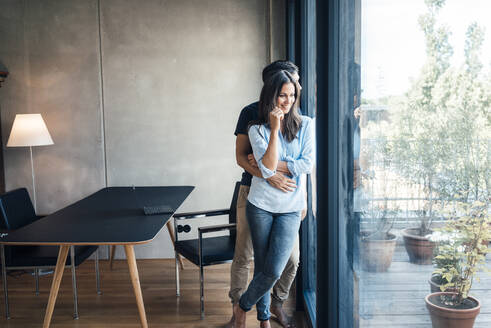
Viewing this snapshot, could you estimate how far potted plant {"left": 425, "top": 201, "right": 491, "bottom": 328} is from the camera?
0.77 m

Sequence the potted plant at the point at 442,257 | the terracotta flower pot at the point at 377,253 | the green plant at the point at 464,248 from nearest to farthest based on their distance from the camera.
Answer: the green plant at the point at 464,248 < the potted plant at the point at 442,257 < the terracotta flower pot at the point at 377,253

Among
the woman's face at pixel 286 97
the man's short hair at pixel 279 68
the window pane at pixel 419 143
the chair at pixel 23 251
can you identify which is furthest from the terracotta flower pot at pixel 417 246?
the chair at pixel 23 251

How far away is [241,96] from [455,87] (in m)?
3.82

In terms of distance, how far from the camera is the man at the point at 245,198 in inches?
96.4

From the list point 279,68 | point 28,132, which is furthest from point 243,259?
point 28,132

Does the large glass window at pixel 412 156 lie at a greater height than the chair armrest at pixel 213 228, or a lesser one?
greater

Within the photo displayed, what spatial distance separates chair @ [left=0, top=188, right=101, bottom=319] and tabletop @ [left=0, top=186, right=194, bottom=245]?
27 centimetres

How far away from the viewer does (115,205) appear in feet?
11.6

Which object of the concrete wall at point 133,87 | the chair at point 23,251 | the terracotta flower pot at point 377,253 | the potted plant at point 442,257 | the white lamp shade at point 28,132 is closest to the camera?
the potted plant at point 442,257

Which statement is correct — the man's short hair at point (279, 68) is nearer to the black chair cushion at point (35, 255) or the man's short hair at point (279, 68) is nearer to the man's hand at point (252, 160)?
the man's hand at point (252, 160)

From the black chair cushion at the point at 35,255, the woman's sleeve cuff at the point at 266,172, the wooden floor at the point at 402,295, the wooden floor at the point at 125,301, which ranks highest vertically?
the woman's sleeve cuff at the point at 266,172

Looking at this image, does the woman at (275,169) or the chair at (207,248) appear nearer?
the woman at (275,169)

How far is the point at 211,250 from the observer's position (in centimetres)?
322

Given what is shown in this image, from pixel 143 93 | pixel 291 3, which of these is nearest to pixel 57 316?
pixel 143 93
